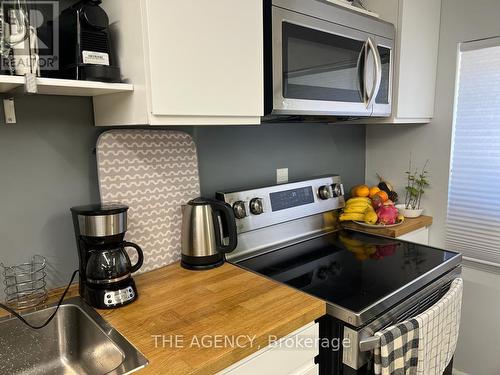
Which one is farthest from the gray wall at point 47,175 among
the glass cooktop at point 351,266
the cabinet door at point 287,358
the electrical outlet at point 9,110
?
the cabinet door at point 287,358

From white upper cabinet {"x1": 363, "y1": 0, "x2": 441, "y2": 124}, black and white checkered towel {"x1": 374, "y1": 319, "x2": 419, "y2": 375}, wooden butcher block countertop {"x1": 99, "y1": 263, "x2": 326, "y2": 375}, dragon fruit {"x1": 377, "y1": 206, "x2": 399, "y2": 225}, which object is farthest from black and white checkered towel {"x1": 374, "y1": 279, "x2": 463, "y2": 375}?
white upper cabinet {"x1": 363, "y1": 0, "x2": 441, "y2": 124}

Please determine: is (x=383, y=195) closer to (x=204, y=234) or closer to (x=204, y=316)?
(x=204, y=234)

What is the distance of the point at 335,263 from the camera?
4.84 feet

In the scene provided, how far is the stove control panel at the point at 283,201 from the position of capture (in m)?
1.49

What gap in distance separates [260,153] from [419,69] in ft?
3.03

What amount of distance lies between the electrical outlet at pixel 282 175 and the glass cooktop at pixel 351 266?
32 centimetres

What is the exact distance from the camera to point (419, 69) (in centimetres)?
181

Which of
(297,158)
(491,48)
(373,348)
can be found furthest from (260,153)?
(491,48)

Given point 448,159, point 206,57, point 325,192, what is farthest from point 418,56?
point 206,57

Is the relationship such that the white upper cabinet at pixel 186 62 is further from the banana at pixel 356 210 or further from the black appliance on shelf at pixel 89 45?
the banana at pixel 356 210

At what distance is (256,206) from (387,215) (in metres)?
0.75

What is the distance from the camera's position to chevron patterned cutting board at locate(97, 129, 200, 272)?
1.21 m

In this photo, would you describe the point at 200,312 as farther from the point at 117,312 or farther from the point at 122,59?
the point at 122,59

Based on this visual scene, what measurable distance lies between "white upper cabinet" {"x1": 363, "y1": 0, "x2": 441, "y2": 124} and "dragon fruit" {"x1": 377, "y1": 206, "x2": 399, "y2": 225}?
1.48 ft
